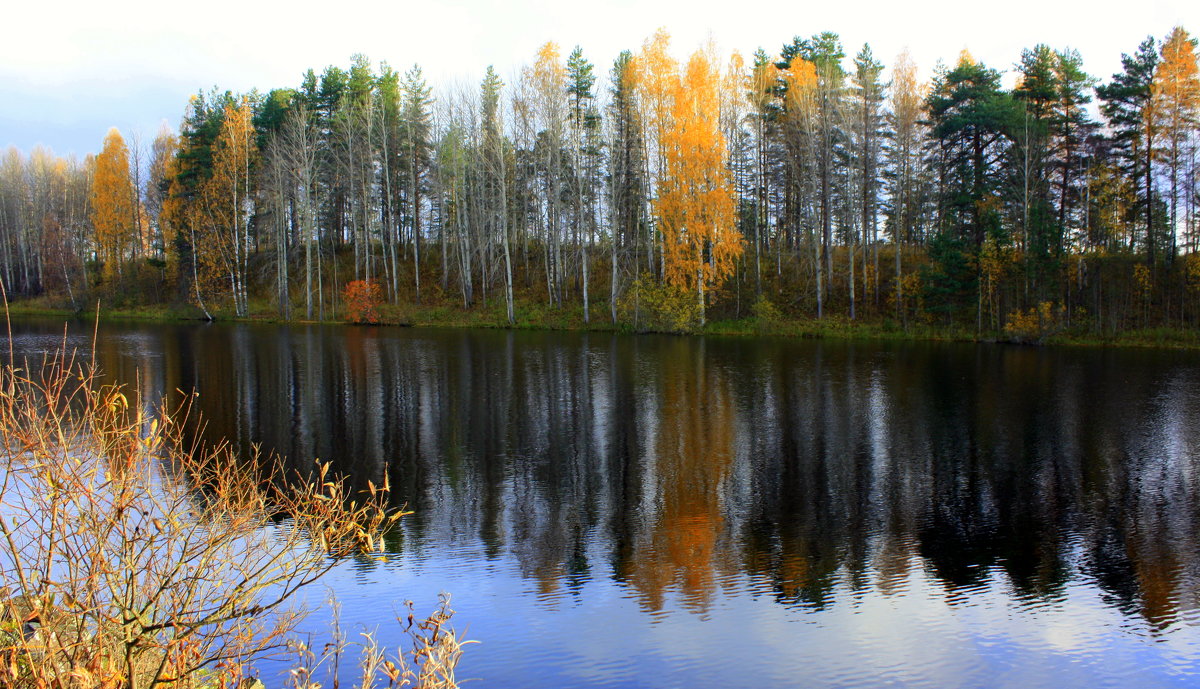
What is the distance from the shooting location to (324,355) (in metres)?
28.0

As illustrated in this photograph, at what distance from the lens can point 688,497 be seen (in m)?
10.9

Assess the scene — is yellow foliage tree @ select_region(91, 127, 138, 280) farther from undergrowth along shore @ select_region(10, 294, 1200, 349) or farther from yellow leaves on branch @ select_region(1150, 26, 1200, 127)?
yellow leaves on branch @ select_region(1150, 26, 1200, 127)

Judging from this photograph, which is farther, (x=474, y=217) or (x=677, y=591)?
(x=474, y=217)

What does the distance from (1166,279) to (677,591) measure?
3588 cm

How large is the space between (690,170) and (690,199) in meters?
1.46

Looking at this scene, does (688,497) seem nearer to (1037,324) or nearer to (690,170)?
(690,170)

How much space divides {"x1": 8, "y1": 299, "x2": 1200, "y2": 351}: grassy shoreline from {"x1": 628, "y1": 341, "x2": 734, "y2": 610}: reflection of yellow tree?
1776cm

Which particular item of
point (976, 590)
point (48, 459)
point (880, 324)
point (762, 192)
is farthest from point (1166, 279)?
point (48, 459)

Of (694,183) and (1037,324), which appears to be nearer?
(1037,324)

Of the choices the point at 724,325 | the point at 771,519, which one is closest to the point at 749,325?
the point at 724,325

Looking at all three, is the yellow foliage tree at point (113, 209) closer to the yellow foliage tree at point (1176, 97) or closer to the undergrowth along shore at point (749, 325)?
the undergrowth along shore at point (749, 325)

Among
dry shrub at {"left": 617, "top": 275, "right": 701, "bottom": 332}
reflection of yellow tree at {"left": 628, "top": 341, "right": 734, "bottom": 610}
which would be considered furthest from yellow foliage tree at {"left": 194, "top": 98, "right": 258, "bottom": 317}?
reflection of yellow tree at {"left": 628, "top": 341, "right": 734, "bottom": 610}

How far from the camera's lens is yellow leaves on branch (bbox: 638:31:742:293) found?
36.9m

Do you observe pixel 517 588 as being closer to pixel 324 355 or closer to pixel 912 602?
pixel 912 602
